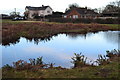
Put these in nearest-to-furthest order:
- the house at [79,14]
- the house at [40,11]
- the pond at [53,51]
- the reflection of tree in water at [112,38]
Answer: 1. the pond at [53,51]
2. the reflection of tree in water at [112,38]
3. the house at [79,14]
4. the house at [40,11]

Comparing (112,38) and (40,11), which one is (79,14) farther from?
(112,38)

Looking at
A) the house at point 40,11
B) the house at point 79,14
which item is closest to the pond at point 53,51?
the house at point 79,14

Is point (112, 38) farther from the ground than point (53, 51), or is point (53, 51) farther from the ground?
point (112, 38)

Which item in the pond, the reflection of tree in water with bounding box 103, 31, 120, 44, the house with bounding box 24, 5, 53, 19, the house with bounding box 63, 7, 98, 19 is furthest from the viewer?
the house with bounding box 24, 5, 53, 19

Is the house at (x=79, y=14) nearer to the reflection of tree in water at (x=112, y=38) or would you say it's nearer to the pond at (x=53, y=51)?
the reflection of tree in water at (x=112, y=38)

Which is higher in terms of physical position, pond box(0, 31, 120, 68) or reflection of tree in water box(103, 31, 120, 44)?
reflection of tree in water box(103, 31, 120, 44)

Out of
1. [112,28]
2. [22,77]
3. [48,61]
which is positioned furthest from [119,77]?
[112,28]

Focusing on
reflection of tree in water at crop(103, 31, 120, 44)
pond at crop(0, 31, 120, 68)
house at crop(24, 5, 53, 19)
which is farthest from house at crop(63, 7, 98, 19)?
pond at crop(0, 31, 120, 68)

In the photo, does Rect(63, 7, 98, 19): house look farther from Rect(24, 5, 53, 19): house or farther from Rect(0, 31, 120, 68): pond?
Rect(0, 31, 120, 68): pond

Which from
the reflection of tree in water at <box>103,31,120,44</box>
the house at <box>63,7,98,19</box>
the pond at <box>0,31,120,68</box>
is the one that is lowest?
the pond at <box>0,31,120,68</box>

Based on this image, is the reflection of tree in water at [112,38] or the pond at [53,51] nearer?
the pond at [53,51]

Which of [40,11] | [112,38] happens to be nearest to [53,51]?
[112,38]

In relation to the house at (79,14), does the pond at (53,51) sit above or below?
below

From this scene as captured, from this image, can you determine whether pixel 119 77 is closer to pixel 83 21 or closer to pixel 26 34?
pixel 26 34
